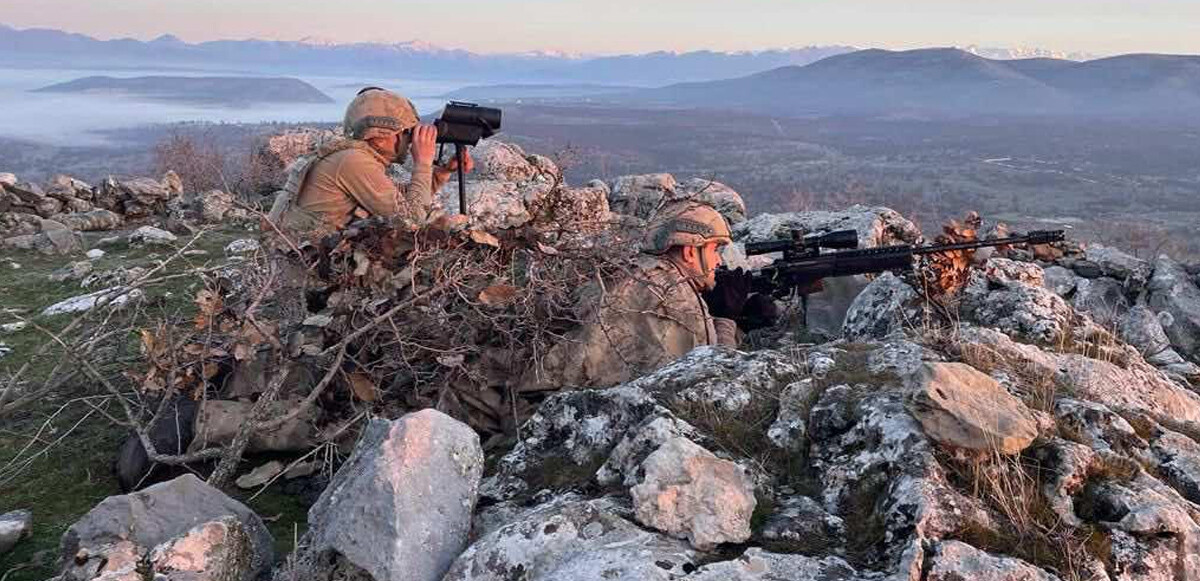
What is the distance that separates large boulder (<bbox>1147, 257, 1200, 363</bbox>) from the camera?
7.87 metres

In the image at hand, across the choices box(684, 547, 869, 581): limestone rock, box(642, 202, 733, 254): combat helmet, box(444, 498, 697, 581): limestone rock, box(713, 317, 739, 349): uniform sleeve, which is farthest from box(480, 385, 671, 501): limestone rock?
box(713, 317, 739, 349): uniform sleeve

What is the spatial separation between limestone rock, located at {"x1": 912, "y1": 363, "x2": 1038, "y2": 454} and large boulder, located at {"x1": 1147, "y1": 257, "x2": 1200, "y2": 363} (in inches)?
251

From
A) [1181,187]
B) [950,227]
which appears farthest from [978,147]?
[950,227]

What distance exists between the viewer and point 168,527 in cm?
301

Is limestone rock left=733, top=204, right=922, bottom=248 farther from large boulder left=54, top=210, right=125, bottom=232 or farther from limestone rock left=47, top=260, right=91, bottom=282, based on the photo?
large boulder left=54, top=210, right=125, bottom=232

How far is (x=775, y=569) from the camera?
247 centimetres

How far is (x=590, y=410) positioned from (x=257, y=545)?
1.38 meters

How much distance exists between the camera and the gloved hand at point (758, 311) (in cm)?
598

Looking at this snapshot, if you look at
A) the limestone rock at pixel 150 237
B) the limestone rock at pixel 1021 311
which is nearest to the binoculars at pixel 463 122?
the limestone rock at pixel 1021 311

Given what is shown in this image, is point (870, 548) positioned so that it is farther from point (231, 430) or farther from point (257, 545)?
point (231, 430)

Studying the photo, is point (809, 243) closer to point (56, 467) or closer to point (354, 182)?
point (354, 182)

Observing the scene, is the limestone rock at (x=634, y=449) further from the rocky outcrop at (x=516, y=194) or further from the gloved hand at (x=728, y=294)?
the rocky outcrop at (x=516, y=194)

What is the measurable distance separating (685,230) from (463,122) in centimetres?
204

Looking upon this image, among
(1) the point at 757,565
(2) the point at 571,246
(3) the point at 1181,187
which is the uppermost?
(2) the point at 571,246
